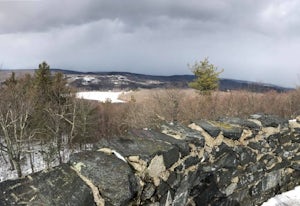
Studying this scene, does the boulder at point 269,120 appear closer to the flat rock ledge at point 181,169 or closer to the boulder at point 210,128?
the flat rock ledge at point 181,169

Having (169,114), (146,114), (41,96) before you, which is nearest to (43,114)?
(41,96)

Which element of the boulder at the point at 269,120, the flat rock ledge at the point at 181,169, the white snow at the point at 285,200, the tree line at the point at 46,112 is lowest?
the tree line at the point at 46,112

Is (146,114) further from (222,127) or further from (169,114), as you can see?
(222,127)

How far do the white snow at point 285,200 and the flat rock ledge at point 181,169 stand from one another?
0.09 meters

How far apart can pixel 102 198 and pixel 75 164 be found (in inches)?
16.4

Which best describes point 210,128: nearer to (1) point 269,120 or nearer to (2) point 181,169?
(2) point 181,169

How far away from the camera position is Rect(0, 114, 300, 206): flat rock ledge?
111 inches

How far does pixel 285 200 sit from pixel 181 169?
9.21 ft

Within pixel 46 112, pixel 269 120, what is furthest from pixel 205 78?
pixel 269 120

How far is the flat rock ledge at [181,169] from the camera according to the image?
9.29 feet

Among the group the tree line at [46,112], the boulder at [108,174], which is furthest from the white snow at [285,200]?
the tree line at [46,112]

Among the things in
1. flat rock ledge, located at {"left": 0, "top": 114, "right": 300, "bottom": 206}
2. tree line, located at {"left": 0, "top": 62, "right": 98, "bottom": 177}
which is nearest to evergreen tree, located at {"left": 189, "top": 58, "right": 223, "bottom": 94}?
tree line, located at {"left": 0, "top": 62, "right": 98, "bottom": 177}

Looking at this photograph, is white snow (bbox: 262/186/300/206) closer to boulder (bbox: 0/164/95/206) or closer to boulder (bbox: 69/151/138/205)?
boulder (bbox: 69/151/138/205)

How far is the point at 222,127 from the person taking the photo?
5.19 metres
